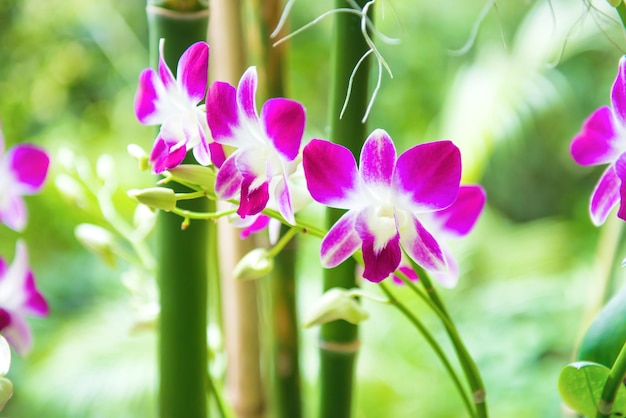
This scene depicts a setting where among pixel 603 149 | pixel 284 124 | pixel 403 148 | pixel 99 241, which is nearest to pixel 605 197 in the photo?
pixel 603 149

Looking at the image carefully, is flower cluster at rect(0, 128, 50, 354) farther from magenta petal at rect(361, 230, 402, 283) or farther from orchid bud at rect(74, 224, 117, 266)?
magenta petal at rect(361, 230, 402, 283)

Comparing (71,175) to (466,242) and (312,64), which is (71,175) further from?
(312,64)

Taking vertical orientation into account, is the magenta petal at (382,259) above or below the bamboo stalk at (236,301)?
below

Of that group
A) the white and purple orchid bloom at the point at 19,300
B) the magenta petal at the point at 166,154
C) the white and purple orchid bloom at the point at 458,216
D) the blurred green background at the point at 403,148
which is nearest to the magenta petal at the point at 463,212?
the white and purple orchid bloom at the point at 458,216

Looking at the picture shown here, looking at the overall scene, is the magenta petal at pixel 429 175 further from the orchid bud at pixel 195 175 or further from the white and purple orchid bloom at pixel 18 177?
the white and purple orchid bloom at pixel 18 177

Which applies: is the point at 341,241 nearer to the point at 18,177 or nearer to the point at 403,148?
the point at 18,177
